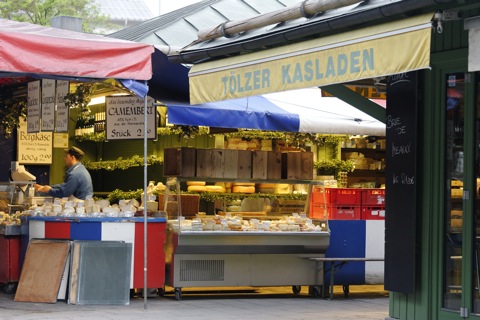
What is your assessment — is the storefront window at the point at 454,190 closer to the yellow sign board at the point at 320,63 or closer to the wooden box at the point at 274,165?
the yellow sign board at the point at 320,63

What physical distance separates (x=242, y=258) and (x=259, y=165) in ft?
4.27

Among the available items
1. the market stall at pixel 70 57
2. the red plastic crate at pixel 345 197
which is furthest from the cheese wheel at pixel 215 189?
the market stall at pixel 70 57

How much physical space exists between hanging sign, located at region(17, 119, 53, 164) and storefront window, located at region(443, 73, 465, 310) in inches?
486

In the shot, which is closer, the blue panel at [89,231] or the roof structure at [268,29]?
the roof structure at [268,29]

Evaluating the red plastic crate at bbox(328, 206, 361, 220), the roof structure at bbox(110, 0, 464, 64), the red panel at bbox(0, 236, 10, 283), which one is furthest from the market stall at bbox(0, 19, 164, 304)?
the red plastic crate at bbox(328, 206, 361, 220)

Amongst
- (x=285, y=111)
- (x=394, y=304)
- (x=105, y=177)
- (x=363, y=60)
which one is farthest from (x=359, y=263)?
(x=105, y=177)

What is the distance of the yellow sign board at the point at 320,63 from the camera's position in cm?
721

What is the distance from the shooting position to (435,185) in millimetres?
9258

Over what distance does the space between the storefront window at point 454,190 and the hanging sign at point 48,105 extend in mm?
6089

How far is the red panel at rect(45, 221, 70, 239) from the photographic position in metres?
11.9

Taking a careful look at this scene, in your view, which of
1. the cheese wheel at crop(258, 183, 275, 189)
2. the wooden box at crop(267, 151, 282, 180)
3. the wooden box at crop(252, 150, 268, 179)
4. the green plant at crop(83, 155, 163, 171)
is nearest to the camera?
the wooden box at crop(252, 150, 268, 179)

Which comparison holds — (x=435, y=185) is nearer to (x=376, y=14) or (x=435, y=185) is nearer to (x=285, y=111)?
(x=376, y=14)

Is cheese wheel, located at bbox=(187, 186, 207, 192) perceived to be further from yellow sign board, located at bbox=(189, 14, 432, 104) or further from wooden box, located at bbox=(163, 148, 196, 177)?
yellow sign board, located at bbox=(189, 14, 432, 104)

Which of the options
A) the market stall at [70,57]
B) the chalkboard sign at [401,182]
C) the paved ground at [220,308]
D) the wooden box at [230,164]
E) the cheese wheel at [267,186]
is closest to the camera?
the chalkboard sign at [401,182]
